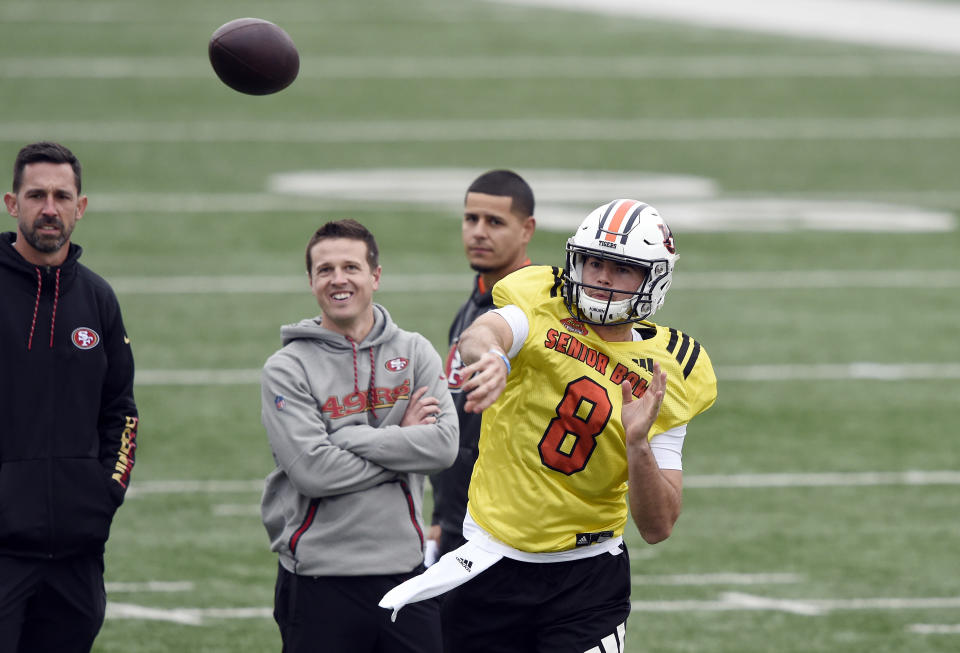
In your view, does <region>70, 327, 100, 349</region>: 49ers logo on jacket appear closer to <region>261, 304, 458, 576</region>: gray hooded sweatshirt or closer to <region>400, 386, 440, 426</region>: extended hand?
<region>261, 304, 458, 576</region>: gray hooded sweatshirt

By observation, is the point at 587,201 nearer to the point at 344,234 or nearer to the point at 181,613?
the point at 181,613

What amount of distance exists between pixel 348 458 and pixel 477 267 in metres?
1.50

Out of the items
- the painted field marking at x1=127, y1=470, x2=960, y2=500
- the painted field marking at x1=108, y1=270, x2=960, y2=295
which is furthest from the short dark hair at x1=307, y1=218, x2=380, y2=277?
the painted field marking at x1=108, y1=270, x2=960, y2=295

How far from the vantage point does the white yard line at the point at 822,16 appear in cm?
2766

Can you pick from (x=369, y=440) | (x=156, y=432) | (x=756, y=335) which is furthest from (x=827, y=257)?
(x=369, y=440)

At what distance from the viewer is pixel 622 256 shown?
455 cm

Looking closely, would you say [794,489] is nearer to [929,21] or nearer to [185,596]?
[185,596]

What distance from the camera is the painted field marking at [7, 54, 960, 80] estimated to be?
78.5 ft

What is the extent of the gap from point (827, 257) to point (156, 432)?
7581 mm

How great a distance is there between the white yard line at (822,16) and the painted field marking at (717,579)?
814 inches

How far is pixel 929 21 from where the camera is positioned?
1171 inches

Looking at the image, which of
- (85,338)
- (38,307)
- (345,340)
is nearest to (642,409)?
(345,340)

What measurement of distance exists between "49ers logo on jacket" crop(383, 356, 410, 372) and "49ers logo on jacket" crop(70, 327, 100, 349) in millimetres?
962

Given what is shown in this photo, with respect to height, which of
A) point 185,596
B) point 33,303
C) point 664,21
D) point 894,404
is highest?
point 664,21
